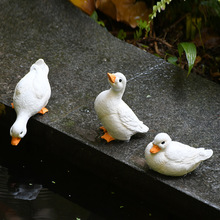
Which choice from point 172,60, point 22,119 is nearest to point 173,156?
point 22,119

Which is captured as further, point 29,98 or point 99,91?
point 99,91

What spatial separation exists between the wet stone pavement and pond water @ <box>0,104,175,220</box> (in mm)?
73

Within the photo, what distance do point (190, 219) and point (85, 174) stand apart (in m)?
0.68

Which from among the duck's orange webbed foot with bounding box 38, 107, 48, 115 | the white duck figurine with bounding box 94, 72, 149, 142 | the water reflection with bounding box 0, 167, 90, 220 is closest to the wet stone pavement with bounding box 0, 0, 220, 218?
the duck's orange webbed foot with bounding box 38, 107, 48, 115

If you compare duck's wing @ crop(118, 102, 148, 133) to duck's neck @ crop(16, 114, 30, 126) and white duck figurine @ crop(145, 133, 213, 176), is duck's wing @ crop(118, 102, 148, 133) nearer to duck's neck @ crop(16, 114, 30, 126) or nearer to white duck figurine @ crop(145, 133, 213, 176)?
white duck figurine @ crop(145, 133, 213, 176)

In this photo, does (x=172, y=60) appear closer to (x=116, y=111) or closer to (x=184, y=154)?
(x=116, y=111)

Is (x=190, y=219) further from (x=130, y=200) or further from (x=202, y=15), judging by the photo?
(x=202, y=15)

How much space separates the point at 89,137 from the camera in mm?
2670

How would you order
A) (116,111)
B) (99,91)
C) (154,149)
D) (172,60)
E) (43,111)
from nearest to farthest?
1. (154,149)
2. (116,111)
3. (43,111)
4. (99,91)
5. (172,60)

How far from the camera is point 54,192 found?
264 centimetres

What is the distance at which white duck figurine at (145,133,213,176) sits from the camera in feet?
7.65

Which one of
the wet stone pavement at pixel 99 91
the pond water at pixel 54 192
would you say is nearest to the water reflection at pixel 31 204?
the pond water at pixel 54 192

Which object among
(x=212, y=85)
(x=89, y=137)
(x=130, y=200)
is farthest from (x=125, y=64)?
(x=130, y=200)

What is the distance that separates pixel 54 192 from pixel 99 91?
2.63 ft
